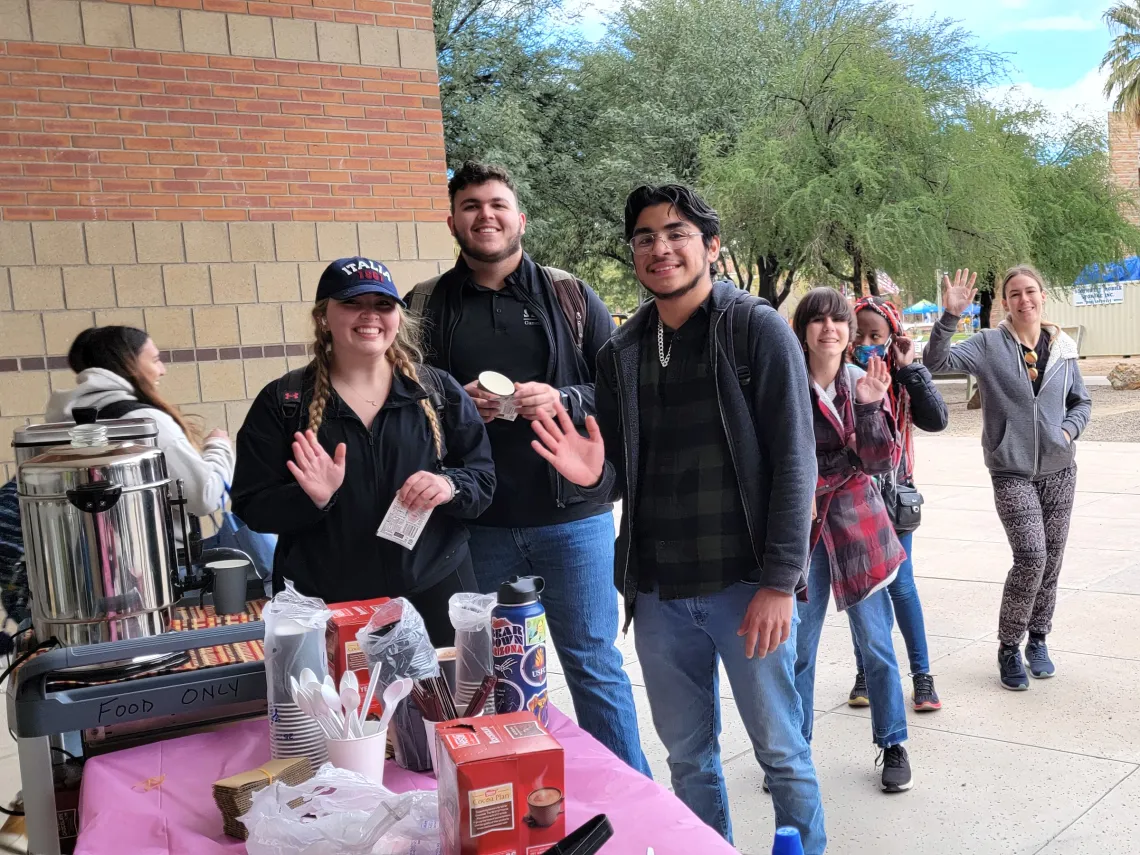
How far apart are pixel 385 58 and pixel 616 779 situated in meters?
6.87

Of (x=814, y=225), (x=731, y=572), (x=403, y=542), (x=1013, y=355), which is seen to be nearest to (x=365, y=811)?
(x=403, y=542)

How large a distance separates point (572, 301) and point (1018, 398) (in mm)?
2423

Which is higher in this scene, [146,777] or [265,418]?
[265,418]

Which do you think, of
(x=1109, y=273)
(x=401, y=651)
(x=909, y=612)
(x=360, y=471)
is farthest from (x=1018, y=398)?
(x=1109, y=273)

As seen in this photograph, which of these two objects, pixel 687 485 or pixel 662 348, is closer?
pixel 687 485

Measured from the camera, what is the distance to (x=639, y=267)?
8.73 feet

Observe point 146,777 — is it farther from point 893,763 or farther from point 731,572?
point 893,763

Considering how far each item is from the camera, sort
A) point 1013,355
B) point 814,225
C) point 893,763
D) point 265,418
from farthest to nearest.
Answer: point 814,225, point 1013,355, point 893,763, point 265,418

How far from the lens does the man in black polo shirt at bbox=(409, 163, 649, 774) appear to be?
10.9 ft

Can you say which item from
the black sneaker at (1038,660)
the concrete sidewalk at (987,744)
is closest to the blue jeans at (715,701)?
the concrete sidewalk at (987,744)

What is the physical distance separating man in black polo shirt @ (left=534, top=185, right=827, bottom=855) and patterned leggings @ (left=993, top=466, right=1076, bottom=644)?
Answer: 240 cm

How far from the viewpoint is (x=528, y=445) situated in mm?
3354

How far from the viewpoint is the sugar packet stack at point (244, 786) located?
1679 mm

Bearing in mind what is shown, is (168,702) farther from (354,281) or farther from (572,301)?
(572,301)
